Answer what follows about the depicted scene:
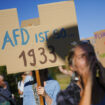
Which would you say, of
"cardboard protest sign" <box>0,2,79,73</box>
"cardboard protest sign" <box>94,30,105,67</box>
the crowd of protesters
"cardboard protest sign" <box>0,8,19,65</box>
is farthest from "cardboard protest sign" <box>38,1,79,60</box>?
"cardboard protest sign" <box>94,30,105,67</box>

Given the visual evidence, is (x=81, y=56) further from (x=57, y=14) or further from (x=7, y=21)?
(x=7, y=21)

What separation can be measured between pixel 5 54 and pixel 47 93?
1.78 feet

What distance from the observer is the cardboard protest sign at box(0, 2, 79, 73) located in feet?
6.27

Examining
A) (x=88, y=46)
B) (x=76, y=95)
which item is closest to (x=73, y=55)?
(x=88, y=46)

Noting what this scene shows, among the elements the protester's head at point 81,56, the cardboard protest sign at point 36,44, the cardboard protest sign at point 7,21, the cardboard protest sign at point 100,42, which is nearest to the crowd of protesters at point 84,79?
the protester's head at point 81,56

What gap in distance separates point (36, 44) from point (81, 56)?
0.74 meters

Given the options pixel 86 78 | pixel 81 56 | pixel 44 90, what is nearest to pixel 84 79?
pixel 86 78

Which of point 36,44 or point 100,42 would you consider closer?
point 36,44

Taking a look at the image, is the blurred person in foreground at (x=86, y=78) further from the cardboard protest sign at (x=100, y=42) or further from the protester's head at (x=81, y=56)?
the cardboard protest sign at (x=100, y=42)

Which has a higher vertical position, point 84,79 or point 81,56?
point 81,56

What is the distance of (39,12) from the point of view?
6.45 feet

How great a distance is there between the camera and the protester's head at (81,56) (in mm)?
1251

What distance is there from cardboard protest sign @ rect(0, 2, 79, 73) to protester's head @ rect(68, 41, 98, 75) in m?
0.56

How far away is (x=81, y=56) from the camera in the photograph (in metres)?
1.29
